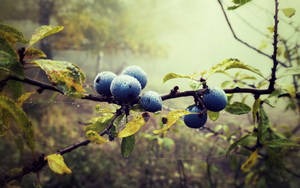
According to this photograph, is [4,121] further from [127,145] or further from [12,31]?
[127,145]

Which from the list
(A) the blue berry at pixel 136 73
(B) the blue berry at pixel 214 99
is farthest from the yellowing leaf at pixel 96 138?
(B) the blue berry at pixel 214 99

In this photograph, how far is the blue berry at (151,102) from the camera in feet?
2.19

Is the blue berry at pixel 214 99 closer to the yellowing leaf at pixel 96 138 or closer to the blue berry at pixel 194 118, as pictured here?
the blue berry at pixel 194 118

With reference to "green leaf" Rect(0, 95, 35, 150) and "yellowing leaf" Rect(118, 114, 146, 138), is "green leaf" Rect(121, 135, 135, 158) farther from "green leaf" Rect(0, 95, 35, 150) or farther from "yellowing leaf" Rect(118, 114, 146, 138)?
"green leaf" Rect(0, 95, 35, 150)

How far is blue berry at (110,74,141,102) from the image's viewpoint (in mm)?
633

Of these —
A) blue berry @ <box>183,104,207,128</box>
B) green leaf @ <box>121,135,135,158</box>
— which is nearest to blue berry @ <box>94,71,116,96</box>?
green leaf @ <box>121,135,135,158</box>

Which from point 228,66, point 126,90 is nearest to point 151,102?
point 126,90

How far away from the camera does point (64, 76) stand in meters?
0.56

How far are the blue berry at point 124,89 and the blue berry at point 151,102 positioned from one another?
0.13 feet

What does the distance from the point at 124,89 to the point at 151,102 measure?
4.3 inches

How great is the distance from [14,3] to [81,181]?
643 cm

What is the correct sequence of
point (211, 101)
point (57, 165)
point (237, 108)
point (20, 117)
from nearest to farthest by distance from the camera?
1. point (20, 117)
2. point (57, 165)
3. point (211, 101)
4. point (237, 108)

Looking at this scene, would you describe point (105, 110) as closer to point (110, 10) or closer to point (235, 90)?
point (235, 90)

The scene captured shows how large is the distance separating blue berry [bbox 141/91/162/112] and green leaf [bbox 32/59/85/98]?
0.71 feet
